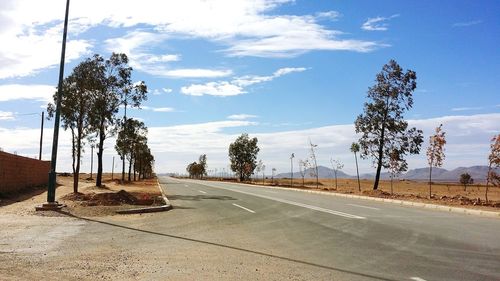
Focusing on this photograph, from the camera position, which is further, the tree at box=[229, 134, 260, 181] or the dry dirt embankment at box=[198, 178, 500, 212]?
the tree at box=[229, 134, 260, 181]

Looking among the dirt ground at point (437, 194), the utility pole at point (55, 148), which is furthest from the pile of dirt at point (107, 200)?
the dirt ground at point (437, 194)

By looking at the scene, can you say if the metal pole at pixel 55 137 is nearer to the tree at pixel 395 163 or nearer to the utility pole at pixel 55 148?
the utility pole at pixel 55 148

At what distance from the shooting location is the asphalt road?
25.5ft

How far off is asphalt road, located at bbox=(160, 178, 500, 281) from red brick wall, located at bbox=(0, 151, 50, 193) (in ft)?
45.6

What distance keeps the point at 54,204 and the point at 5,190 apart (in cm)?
1039

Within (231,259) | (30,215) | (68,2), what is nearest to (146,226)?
(30,215)

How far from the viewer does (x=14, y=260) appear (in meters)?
8.45

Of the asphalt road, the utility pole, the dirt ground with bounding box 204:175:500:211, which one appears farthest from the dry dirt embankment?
the utility pole

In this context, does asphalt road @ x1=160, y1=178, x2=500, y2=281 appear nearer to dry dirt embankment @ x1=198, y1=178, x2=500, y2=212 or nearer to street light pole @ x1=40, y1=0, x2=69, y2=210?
street light pole @ x1=40, y1=0, x2=69, y2=210

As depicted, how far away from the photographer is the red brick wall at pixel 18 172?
85.3ft

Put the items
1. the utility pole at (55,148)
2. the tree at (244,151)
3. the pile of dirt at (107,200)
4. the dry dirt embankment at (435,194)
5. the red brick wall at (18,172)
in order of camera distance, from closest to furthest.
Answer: the utility pole at (55,148) → the pile of dirt at (107,200) → the dry dirt embankment at (435,194) → the red brick wall at (18,172) → the tree at (244,151)

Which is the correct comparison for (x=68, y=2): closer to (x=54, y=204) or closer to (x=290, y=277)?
(x=54, y=204)

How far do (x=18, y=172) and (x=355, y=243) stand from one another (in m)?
25.6

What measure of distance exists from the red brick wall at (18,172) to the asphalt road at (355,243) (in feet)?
45.6
